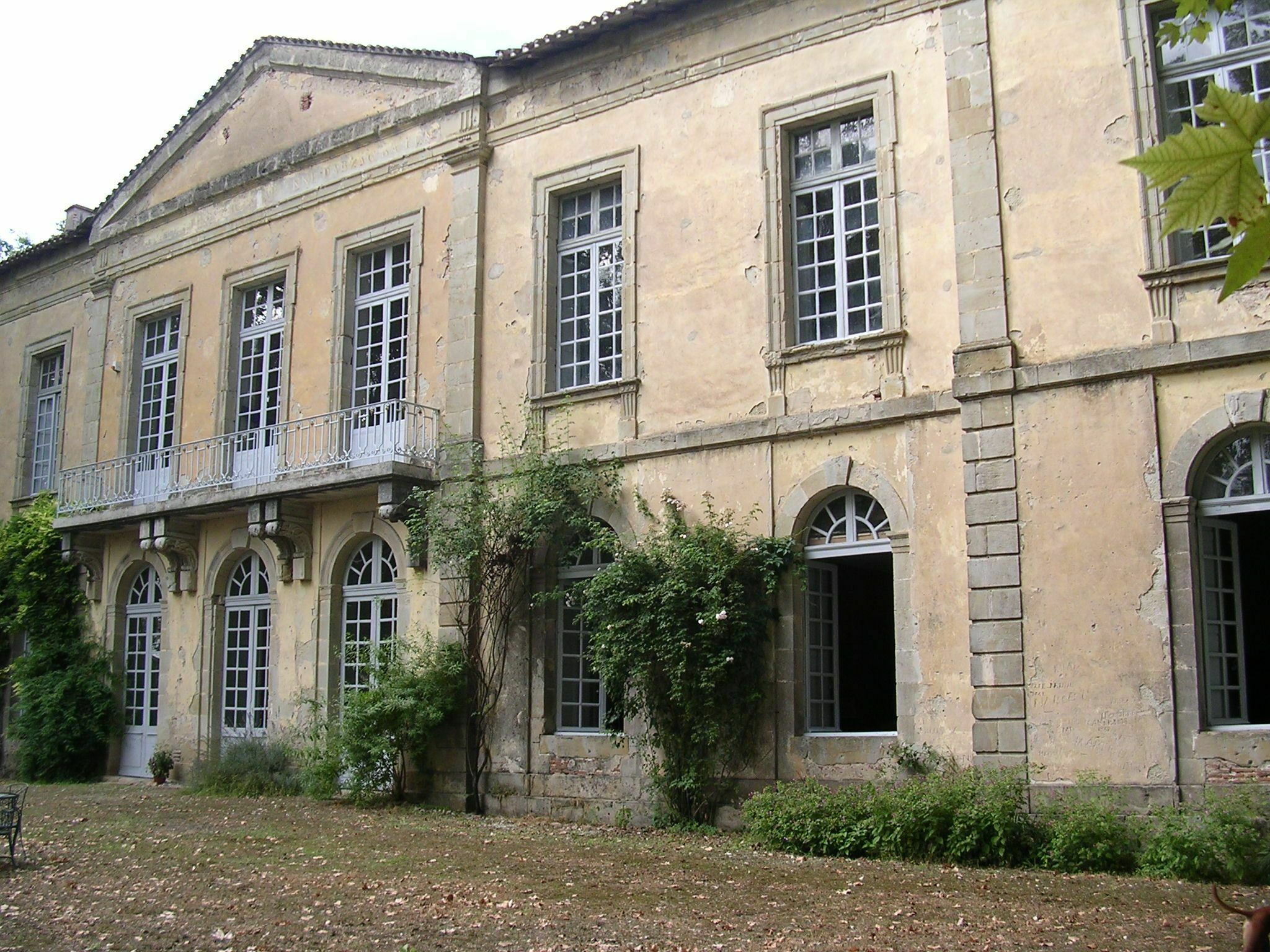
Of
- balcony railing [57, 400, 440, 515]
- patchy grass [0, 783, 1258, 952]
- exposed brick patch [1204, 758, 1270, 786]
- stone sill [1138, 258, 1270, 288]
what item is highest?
stone sill [1138, 258, 1270, 288]

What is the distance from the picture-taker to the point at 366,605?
48.4ft

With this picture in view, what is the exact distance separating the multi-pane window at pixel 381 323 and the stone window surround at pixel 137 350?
10.7 ft

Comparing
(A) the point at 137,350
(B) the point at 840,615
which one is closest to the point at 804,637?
(B) the point at 840,615

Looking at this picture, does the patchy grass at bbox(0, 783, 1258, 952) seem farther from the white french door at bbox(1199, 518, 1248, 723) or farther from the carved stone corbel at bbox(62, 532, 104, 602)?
the carved stone corbel at bbox(62, 532, 104, 602)

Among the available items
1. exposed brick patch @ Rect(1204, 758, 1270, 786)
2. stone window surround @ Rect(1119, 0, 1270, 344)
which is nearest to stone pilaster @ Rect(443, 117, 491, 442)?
stone window surround @ Rect(1119, 0, 1270, 344)

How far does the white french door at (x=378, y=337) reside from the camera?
14.5 meters

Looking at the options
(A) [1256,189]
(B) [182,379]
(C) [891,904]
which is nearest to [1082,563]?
(C) [891,904]

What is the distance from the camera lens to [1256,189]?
1.68m

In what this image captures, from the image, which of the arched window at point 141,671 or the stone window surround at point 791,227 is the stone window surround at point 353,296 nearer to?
the arched window at point 141,671

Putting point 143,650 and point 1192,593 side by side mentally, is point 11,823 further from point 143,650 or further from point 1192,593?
point 1192,593

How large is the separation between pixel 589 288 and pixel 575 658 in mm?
3774

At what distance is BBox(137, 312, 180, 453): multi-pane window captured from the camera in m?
17.5

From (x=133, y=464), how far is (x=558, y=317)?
22.7 feet

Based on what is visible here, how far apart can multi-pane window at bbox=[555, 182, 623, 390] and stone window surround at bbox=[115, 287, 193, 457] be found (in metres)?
6.31
